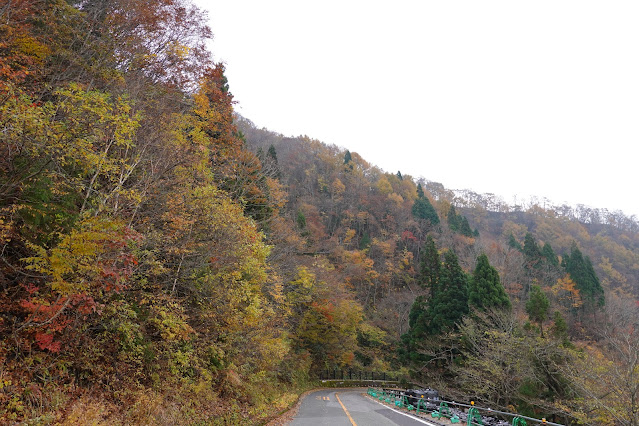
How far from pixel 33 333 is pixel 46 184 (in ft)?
9.04

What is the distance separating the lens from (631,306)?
1650 inches

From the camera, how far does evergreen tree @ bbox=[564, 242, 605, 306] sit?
44.3 metres

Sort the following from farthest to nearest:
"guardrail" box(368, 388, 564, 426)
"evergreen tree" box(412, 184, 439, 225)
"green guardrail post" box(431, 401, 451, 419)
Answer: "evergreen tree" box(412, 184, 439, 225), "green guardrail post" box(431, 401, 451, 419), "guardrail" box(368, 388, 564, 426)

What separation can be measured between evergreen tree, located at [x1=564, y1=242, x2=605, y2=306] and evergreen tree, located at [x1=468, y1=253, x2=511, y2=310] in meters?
25.1

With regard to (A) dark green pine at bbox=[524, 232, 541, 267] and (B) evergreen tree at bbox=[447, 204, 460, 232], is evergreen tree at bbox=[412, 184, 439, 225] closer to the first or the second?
(B) evergreen tree at bbox=[447, 204, 460, 232]

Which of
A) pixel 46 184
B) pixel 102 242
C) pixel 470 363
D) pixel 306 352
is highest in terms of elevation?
pixel 46 184

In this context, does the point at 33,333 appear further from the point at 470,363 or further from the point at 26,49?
the point at 470,363

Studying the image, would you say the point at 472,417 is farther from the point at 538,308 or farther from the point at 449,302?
the point at 449,302

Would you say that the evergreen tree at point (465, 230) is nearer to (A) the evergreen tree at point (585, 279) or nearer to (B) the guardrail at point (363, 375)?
(A) the evergreen tree at point (585, 279)

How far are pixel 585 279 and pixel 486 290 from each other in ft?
95.2

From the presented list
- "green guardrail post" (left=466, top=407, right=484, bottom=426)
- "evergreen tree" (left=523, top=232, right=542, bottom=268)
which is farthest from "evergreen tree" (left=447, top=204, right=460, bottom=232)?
"green guardrail post" (left=466, top=407, right=484, bottom=426)

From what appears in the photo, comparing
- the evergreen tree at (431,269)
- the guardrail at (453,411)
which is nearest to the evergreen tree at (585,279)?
the evergreen tree at (431,269)

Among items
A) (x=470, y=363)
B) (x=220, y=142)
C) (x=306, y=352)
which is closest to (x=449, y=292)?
(x=470, y=363)

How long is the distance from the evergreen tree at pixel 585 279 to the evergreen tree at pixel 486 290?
82.2 ft
